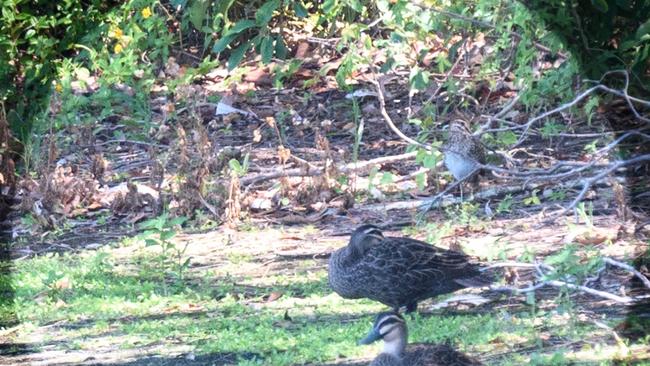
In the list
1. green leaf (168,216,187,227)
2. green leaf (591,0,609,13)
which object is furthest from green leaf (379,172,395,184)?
green leaf (591,0,609,13)

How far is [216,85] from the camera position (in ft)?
42.3

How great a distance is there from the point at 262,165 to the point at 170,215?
1.42 meters

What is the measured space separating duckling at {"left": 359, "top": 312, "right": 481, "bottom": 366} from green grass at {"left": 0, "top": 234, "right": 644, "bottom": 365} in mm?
417

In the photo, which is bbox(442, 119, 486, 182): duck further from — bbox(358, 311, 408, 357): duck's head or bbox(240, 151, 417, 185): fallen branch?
bbox(358, 311, 408, 357): duck's head

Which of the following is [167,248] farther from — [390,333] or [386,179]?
[390,333]

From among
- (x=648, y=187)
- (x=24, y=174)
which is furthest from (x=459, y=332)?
(x=24, y=174)

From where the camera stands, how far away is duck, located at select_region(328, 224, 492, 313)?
22.2 feet

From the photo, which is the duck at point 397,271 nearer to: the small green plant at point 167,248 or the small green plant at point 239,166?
the small green plant at point 167,248

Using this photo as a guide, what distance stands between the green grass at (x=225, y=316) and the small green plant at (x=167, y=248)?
8cm

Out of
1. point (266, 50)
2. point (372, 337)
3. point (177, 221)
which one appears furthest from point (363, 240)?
point (266, 50)

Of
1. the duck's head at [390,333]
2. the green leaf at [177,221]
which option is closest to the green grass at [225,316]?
the green leaf at [177,221]

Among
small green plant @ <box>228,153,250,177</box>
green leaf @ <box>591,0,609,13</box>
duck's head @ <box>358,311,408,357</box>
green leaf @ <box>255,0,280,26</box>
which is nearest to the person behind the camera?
duck's head @ <box>358,311,408,357</box>

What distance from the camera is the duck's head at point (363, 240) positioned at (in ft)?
23.4

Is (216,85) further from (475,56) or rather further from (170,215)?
(170,215)
